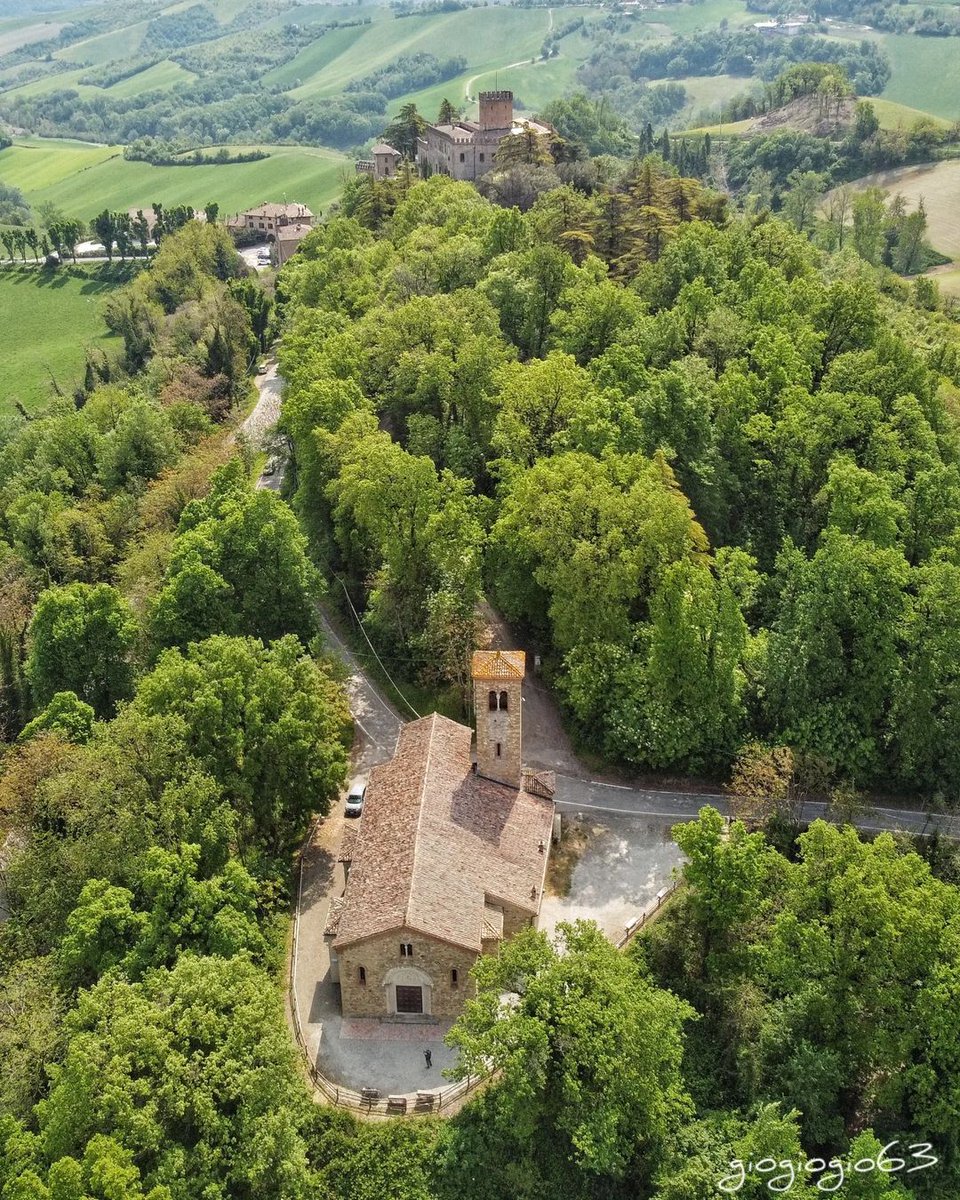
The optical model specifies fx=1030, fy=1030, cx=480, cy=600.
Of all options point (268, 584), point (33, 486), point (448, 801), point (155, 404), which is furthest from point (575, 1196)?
point (155, 404)

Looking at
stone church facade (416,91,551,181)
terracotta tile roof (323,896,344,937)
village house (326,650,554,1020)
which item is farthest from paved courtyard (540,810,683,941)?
stone church facade (416,91,551,181)

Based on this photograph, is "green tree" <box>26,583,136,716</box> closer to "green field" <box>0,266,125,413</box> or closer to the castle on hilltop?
"green field" <box>0,266,125,413</box>

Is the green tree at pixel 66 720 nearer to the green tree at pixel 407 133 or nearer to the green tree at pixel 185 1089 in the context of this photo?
the green tree at pixel 185 1089

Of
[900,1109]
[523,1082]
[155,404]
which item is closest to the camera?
[523,1082]

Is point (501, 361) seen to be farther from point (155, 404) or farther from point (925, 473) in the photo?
point (155, 404)


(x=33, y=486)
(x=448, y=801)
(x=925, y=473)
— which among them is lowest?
(x=33, y=486)

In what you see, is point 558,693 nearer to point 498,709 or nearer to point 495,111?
point 498,709
